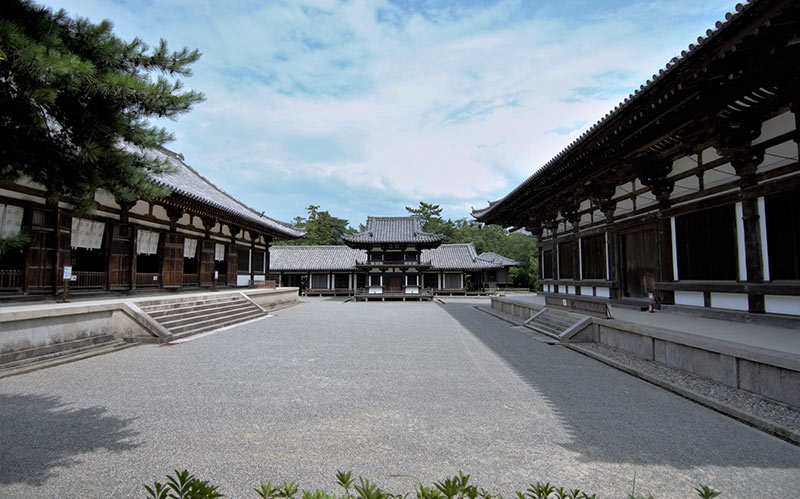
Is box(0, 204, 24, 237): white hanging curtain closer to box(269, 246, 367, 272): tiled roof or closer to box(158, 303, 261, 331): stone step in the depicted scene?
box(158, 303, 261, 331): stone step

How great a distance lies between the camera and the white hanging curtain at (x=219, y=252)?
17.1m

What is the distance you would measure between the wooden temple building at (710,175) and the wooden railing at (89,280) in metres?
13.5

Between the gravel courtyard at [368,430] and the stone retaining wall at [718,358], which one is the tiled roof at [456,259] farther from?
the gravel courtyard at [368,430]

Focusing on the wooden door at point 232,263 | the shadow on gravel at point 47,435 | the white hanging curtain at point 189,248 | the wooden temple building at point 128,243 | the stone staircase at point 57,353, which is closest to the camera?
the shadow on gravel at point 47,435

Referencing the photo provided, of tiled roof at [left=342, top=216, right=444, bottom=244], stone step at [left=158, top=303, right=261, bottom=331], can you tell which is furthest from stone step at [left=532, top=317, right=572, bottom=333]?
tiled roof at [left=342, top=216, right=444, bottom=244]

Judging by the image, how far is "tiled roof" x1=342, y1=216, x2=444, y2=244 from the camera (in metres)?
29.5

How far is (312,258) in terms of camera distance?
3700 cm

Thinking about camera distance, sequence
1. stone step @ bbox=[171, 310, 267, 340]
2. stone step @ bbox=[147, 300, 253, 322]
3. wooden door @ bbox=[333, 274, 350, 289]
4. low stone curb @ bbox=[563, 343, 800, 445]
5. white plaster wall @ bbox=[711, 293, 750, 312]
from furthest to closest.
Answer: wooden door @ bbox=[333, 274, 350, 289] → stone step @ bbox=[147, 300, 253, 322] → stone step @ bbox=[171, 310, 267, 340] → white plaster wall @ bbox=[711, 293, 750, 312] → low stone curb @ bbox=[563, 343, 800, 445]

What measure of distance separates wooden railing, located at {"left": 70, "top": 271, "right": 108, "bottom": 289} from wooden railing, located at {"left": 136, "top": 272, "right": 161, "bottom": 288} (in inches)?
47.7

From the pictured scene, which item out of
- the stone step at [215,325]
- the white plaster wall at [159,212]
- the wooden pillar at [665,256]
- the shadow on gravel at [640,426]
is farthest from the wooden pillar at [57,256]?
the wooden pillar at [665,256]

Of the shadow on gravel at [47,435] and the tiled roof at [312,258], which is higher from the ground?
the tiled roof at [312,258]

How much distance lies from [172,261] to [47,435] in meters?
11.3

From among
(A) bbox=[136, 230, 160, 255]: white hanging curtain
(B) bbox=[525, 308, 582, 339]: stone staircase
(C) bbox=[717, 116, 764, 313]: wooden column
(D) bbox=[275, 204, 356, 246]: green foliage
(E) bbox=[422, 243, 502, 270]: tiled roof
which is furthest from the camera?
(D) bbox=[275, 204, 356, 246]: green foliage

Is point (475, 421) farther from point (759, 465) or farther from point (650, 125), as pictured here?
point (650, 125)
